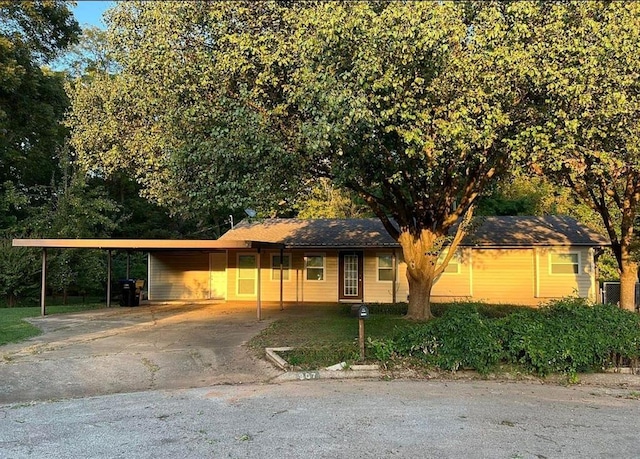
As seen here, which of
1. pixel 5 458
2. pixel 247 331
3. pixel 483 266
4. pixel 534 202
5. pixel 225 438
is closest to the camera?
pixel 5 458

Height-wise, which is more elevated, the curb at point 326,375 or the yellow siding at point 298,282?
the yellow siding at point 298,282

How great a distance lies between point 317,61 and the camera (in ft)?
25.1

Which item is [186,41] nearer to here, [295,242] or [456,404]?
[456,404]

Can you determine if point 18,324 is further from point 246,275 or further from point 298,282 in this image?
point 298,282

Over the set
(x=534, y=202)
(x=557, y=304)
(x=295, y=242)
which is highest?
(x=534, y=202)

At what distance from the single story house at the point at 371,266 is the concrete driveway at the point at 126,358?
4547mm

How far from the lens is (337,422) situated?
522 cm

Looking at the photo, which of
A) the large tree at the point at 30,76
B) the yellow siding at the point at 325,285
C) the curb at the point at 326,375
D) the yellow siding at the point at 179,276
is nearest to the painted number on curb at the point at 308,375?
the curb at the point at 326,375

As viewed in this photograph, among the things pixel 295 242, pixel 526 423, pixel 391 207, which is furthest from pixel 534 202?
pixel 526 423

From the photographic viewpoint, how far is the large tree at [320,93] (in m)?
7.17

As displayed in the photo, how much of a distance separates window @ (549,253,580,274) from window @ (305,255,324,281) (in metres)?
8.10

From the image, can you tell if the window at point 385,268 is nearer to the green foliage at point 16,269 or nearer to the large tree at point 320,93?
the large tree at point 320,93

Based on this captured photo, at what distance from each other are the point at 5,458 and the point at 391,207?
9.23 metres

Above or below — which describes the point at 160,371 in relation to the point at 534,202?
below
